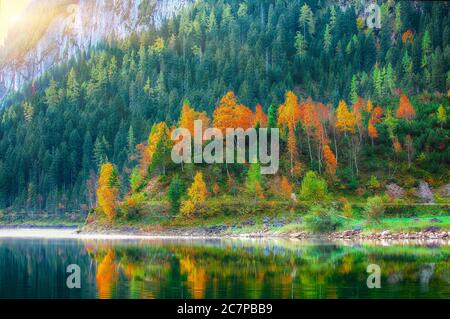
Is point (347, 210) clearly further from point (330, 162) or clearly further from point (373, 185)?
point (330, 162)

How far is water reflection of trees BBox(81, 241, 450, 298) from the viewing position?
38125 millimetres

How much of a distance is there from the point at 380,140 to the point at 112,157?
65.7 m

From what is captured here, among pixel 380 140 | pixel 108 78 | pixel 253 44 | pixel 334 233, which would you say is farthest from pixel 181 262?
pixel 108 78

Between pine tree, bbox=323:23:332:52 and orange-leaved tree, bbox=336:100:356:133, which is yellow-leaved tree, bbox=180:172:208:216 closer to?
orange-leaved tree, bbox=336:100:356:133

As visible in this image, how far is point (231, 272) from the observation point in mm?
47469

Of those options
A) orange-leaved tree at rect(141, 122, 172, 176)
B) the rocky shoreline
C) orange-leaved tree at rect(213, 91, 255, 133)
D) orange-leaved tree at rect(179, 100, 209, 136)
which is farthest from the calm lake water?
orange-leaved tree at rect(179, 100, 209, 136)

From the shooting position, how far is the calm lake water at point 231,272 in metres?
38.0

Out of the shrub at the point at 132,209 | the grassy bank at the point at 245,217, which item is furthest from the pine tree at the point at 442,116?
the shrub at the point at 132,209

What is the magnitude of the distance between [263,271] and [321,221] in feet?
141

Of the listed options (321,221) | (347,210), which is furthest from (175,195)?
(347,210)

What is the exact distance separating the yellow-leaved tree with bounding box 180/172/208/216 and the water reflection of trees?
3385cm

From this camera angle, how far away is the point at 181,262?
54531 millimetres

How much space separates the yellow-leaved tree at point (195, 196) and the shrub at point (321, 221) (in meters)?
18.3
